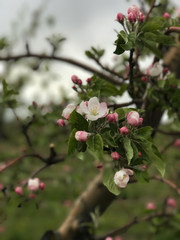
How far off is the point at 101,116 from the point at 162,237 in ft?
14.3

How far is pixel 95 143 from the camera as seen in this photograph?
927mm

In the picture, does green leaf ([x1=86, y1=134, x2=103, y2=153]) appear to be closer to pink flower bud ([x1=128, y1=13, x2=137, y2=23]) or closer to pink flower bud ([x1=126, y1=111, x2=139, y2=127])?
pink flower bud ([x1=126, y1=111, x2=139, y2=127])

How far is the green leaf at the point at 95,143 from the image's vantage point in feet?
2.98

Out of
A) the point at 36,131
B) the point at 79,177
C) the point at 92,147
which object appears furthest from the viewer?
the point at 36,131

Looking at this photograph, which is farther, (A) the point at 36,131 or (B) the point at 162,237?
(B) the point at 162,237

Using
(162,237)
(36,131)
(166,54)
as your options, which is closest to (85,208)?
(166,54)

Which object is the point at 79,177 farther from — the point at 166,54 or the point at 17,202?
the point at 166,54

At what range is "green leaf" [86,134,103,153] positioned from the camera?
0.91 meters

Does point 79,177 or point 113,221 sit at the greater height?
point 79,177

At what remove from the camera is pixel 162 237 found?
15.2ft

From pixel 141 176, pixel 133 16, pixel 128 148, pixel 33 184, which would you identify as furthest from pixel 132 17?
pixel 33 184

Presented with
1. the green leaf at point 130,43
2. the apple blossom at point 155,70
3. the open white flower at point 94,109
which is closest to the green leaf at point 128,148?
the open white flower at point 94,109

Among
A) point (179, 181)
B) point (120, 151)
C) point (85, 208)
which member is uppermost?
point (120, 151)

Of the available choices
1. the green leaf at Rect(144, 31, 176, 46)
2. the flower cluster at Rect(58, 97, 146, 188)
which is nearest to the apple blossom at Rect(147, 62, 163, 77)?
the green leaf at Rect(144, 31, 176, 46)
